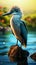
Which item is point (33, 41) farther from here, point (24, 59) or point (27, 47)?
point (24, 59)

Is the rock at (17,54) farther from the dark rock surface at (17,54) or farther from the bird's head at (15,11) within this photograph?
the bird's head at (15,11)

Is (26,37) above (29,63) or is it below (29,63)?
above

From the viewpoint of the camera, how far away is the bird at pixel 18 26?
1954 mm

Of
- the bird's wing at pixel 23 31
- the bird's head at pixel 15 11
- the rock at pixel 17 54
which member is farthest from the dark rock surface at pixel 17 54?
the bird's head at pixel 15 11

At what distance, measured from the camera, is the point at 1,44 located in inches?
77.7

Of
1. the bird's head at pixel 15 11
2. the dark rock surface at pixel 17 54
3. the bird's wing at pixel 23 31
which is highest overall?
the bird's head at pixel 15 11

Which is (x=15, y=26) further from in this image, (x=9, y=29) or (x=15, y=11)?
(x=15, y=11)

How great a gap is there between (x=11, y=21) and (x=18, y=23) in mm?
90

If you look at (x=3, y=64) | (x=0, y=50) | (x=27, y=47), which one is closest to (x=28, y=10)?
(x=27, y=47)

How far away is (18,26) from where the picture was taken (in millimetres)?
1958

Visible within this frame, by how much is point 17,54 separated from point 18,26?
340mm

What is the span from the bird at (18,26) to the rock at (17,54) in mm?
88

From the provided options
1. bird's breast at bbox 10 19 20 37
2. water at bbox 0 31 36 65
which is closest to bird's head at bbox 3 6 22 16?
bird's breast at bbox 10 19 20 37

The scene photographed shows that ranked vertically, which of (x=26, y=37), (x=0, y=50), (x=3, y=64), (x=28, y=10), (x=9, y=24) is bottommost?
(x=3, y=64)
